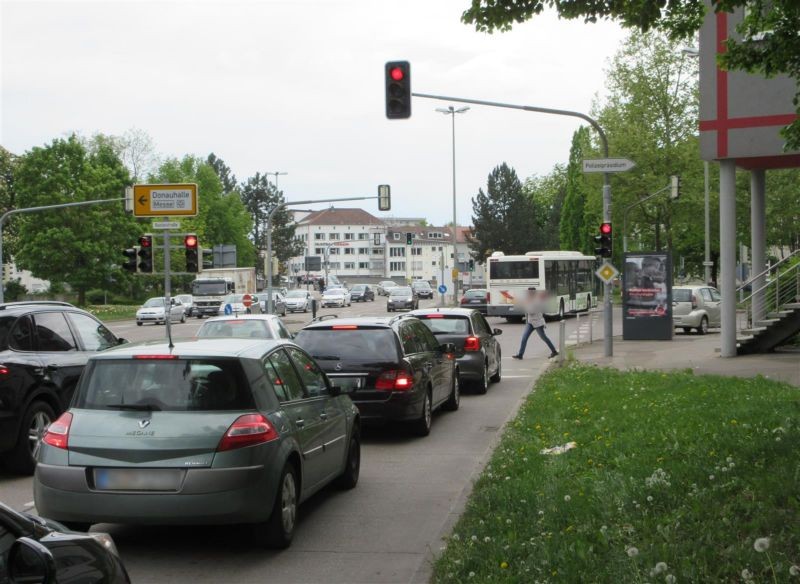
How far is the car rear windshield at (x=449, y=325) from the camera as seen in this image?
18.0 meters

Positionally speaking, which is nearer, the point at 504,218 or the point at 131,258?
the point at 131,258

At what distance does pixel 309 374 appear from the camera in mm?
8523

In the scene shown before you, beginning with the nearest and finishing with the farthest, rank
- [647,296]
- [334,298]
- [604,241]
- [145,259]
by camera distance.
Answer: [145,259] → [604,241] → [647,296] → [334,298]

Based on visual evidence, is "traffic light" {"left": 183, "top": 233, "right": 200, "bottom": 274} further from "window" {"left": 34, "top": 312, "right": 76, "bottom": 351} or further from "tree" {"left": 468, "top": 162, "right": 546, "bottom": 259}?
"tree" {"left": 468, "top": 162, "right": 546, "bottom": 259}

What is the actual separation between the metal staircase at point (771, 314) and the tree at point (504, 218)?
3501 inches

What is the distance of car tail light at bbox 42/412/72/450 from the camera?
673cm

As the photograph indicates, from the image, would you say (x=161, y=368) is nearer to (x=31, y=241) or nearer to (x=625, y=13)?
(x=625, y=13)

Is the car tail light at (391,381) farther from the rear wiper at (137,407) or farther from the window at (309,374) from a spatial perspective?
the rear wiper at (137,407)

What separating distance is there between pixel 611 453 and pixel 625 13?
4670 millimetres

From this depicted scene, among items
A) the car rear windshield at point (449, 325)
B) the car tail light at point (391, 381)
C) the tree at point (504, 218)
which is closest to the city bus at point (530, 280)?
the car rear windshield at point (449, 325)

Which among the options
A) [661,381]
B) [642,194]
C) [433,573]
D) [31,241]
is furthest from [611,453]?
[31,241]

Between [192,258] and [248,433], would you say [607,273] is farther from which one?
[248,433]

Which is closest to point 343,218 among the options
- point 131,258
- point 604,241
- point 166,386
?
point 131,258

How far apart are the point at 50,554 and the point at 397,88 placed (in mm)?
16044
